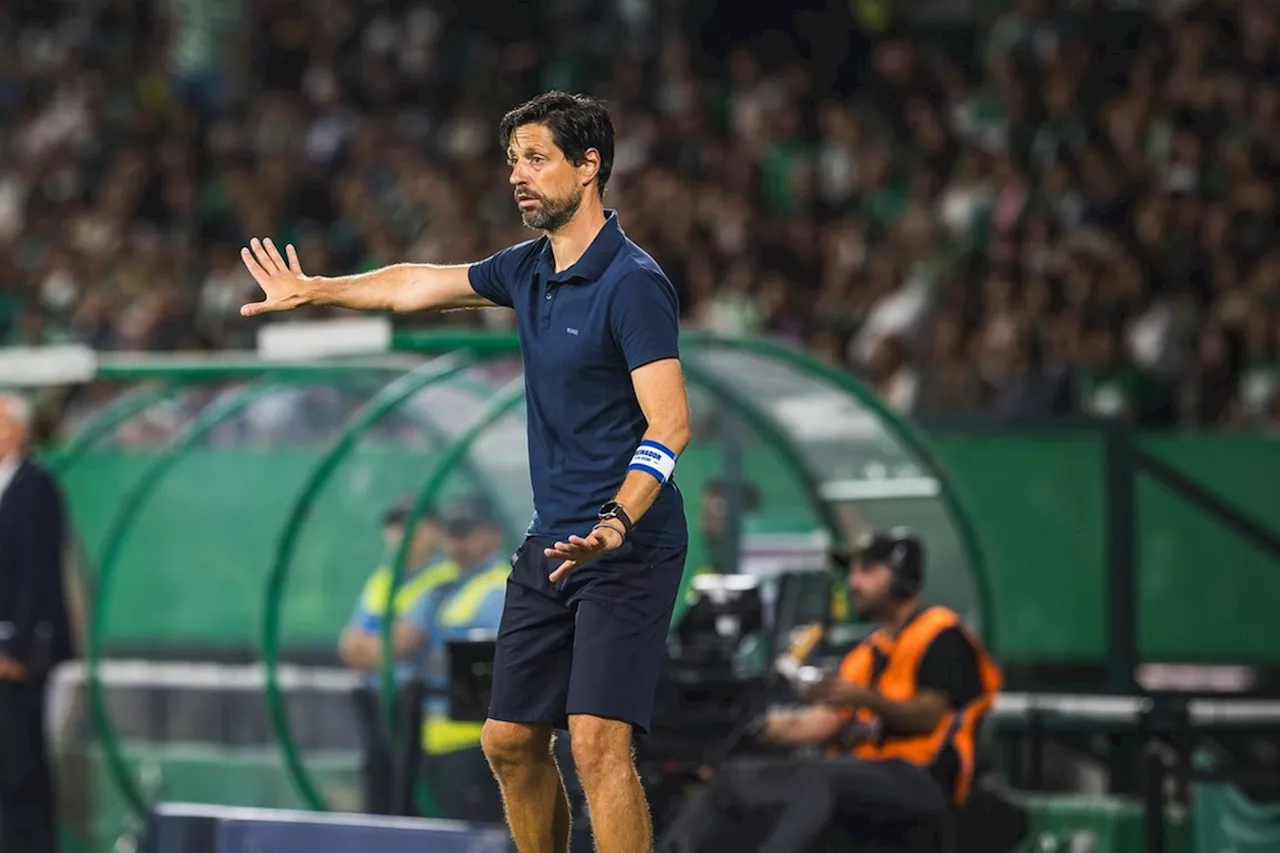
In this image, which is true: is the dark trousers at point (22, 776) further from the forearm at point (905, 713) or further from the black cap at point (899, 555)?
the forearm at point (905, 713)

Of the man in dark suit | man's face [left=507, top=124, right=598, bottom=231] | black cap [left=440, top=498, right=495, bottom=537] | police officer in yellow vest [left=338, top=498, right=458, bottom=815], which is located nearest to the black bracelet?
man's face [left=507, top=124, right=598, bottom=231]

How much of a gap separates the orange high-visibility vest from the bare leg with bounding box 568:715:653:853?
9.31 ft

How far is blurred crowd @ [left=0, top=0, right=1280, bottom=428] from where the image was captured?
1178 centimetres

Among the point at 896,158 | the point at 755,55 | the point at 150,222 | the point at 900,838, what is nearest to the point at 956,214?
the point at 896,158

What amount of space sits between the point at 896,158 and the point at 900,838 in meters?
6.33

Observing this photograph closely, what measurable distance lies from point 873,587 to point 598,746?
323 centimetres

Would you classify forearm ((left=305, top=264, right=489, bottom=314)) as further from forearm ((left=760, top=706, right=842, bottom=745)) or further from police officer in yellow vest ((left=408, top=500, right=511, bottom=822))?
forearm ((left=760, top=706, right=842, bottom=745))

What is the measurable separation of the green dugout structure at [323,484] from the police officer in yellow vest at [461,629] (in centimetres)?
9

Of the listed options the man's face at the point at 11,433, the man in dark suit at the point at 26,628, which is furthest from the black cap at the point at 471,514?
the man's face at the point at 11,433

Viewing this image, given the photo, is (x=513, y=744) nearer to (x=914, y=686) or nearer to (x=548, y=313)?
(x=548, y=313)

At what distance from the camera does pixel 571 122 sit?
5.77 meters

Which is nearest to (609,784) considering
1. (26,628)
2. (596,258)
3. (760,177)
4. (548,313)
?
(548,313)

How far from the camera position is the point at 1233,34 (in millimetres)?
13055

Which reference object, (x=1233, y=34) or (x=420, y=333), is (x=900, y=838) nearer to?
(x=420, y=333)
